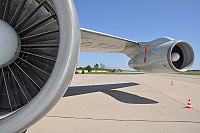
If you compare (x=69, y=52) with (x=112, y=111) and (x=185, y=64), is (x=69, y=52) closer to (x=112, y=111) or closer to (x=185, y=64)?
(x=112, y=111)

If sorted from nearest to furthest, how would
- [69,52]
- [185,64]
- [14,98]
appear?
1. [69,52]
2. [14,98]
3. [185,64]

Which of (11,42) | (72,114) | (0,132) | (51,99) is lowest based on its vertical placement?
(72,114)

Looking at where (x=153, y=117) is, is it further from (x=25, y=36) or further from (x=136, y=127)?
(x=25, y=36)

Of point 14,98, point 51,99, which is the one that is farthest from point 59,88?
point 14,98

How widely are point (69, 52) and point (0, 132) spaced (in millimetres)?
1112

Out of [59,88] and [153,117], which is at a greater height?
[59,88]

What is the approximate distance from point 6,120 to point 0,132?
125 millimetres

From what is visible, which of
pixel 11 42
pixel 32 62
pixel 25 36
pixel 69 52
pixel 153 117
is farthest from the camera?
pixel 153 117

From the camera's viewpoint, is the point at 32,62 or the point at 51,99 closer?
the point at 51,99

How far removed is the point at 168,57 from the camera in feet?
15.0

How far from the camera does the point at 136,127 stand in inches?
122

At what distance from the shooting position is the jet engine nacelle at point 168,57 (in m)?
4.63

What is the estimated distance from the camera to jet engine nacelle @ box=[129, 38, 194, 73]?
463cm

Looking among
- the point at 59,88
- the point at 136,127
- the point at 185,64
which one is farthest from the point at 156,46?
the point at 59,88
